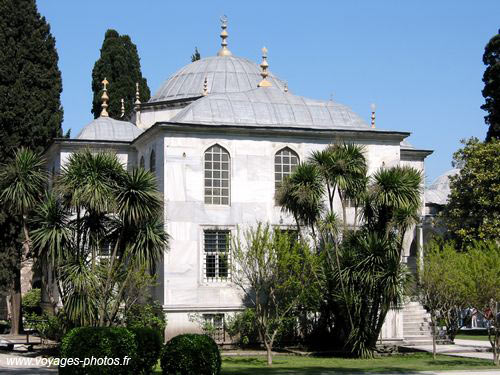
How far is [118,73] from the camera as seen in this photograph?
61594 mm

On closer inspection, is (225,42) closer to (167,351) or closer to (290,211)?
(290,211)

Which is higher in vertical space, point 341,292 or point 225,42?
point 225,42

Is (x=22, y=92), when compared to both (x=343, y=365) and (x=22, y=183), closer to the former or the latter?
(x=22, y=183)

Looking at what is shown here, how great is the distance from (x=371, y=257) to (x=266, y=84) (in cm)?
1149

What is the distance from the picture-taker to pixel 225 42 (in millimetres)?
51938

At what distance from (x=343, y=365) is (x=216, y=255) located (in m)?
7.95

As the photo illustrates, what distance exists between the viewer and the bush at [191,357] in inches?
882

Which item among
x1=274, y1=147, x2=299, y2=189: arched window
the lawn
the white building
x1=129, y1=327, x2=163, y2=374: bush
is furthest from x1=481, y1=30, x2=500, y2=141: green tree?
x1=129, y1=327, x2=163, y2=374: bush

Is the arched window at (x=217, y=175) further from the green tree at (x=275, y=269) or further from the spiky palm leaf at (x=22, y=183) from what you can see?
the spiky palm leaf at (x=22, y=183)

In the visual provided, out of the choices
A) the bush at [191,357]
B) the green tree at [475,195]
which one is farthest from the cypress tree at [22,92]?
the bush at [191,357]

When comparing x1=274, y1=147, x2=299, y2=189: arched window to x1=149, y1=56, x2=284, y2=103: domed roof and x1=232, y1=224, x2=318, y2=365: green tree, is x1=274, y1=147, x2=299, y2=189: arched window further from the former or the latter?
x1=149, y1=56, x2=284, y2=103: domed roof

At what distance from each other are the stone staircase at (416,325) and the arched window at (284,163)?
786cm

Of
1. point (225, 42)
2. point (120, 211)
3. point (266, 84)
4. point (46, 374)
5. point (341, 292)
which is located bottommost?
point (46, 374)

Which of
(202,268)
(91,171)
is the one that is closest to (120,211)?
(91,171)
